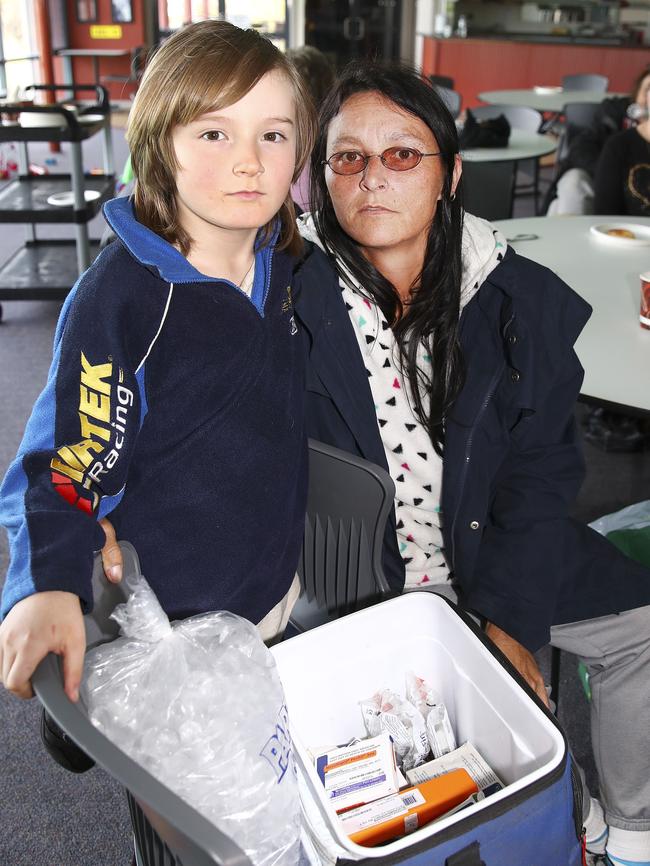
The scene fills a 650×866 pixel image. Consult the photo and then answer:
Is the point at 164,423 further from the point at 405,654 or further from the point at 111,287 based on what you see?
the point at 405,654

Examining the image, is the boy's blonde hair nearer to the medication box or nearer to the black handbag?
the medication box

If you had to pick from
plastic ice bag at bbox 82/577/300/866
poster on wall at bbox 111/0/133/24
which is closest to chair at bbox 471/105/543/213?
plastic ice bag at bbox 82/577/300/866

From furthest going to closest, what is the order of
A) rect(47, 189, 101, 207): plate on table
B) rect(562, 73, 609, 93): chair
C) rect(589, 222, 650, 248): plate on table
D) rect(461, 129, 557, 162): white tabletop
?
rect(562, 73, 609, 93): chair, rect(47, 189, 101, 207): plate on table, rect(461, 129, 557, 162): white tabletop, rect(589, 222, 650, 248): plate on table

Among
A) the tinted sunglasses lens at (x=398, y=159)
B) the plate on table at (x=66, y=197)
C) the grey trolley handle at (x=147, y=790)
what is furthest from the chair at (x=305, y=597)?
the plate on table at (x=66, y=197)

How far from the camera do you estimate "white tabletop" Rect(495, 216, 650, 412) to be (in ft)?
5.06

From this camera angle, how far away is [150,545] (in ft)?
3.63

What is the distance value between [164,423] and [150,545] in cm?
18

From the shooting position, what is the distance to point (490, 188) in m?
3.93

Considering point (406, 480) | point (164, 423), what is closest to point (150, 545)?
point (164, 423)

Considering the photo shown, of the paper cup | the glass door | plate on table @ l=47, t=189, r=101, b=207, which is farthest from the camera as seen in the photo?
the glass door

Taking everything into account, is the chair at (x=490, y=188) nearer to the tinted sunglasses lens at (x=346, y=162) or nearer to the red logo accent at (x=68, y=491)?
the tinted sunglasses lens at (x=346, y=162)

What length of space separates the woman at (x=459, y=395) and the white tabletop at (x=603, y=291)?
0.23m

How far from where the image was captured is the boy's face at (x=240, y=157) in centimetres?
103

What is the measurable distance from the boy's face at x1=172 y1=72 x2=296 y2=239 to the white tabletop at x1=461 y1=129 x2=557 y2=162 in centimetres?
291
